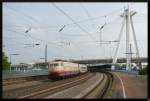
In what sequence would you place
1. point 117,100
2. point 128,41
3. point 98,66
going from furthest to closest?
point 98,66, point 128,41, point 117,100

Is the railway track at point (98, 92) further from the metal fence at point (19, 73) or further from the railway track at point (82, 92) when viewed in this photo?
the metal fence at point (19, 73)

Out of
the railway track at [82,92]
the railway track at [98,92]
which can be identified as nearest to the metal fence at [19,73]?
the railway track at [98,92]

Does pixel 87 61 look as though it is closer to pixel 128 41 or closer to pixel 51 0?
pixel 128 41

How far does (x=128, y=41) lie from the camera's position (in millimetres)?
55719

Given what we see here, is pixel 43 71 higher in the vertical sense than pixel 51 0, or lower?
lower

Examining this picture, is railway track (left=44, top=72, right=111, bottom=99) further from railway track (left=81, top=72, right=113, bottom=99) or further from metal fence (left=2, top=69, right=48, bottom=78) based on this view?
metal fence (left=2, top=69, right=48, bottom=78)

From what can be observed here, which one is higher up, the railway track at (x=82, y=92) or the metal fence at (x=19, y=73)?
the metal fence at (x=19, y=73)

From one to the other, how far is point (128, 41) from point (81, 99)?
118 feet

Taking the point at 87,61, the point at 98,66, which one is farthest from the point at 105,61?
the point at 98,66

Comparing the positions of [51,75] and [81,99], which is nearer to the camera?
[81,99]

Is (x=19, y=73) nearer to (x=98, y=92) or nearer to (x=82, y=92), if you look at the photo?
(x=82, y=92)

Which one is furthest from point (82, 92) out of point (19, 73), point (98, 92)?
point (19, 73)

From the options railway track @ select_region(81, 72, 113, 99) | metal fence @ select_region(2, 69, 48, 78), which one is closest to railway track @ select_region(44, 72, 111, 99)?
railway track @ select_region(81, 72, 113, 99)

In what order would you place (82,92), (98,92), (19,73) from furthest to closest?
(19,73), (98,92), (82,92)
